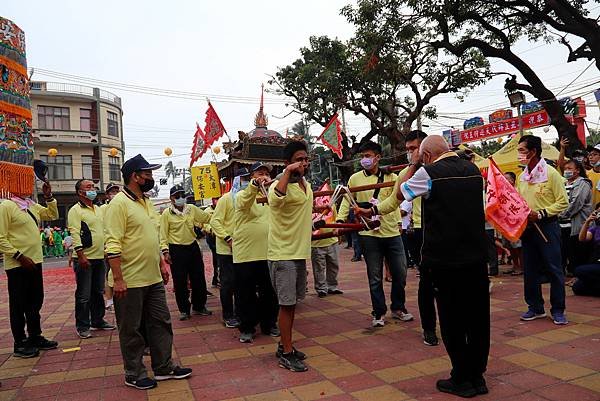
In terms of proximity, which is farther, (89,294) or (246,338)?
(89,294)

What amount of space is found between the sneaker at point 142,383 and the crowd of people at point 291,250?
0.07 feet

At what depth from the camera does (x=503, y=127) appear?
21.3 metres

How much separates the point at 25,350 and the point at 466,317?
4417 mm

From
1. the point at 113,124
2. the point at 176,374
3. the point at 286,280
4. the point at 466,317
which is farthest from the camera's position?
the point at 113,124

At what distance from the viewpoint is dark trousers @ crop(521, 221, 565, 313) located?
4.72 meters

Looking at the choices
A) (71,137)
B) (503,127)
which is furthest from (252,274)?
(71,137)

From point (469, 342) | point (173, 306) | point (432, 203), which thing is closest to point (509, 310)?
point (469, 342)

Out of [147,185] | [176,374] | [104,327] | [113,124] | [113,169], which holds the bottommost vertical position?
[104,327]

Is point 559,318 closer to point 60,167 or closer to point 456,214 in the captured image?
point 456,214

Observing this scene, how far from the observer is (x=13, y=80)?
4.66m

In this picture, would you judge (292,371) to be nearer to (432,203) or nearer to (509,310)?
(432,203)

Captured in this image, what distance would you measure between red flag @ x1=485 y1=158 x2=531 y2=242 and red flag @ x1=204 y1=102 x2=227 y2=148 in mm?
6773

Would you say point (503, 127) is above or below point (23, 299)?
above

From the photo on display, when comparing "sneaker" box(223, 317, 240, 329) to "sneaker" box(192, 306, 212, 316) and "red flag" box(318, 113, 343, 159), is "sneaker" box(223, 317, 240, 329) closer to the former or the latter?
"sneaker" box(192, 306, 212, 316)
